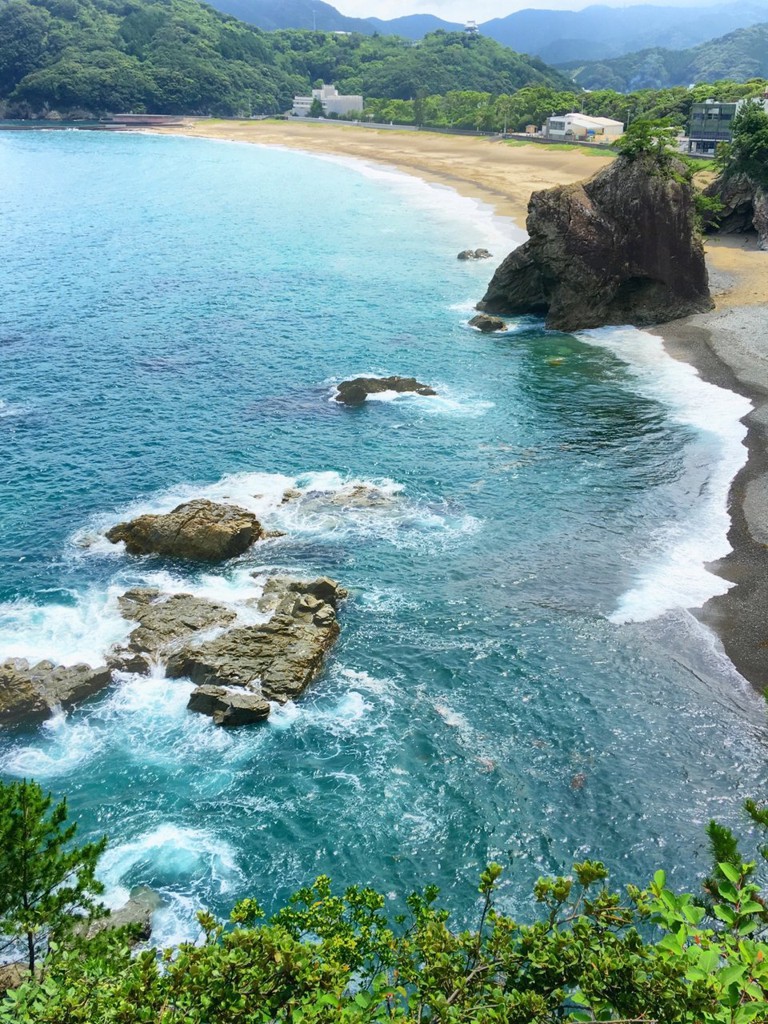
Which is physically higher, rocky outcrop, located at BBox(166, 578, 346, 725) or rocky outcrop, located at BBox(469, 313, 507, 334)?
rocky outcrop, located at BBox(469, 313, 507, 334)

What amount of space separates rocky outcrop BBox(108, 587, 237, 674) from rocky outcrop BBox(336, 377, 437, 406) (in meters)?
21.5

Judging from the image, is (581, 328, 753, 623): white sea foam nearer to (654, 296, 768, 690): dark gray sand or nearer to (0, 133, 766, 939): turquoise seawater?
(0, 133, 766, 939): turquoise seawater

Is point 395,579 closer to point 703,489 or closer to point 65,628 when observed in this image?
point 65,628

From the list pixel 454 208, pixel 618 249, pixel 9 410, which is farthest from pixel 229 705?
pixel 454 208

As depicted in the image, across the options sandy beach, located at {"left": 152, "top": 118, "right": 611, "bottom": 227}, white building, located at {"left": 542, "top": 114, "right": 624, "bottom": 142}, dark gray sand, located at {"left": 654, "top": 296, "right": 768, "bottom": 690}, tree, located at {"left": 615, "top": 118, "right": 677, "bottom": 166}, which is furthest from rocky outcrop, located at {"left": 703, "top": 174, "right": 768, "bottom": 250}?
white building, located at {"left": 542, "top": 114, "right": 624, "bottom": 142}

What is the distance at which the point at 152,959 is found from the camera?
35.7 ft

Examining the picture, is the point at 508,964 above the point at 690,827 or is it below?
above

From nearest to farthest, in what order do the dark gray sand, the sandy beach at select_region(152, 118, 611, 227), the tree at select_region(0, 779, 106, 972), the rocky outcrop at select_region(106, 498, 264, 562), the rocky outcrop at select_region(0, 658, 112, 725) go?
the tree at select_region(0, 779, 106, 972) → the rocky outcrop at select_region(0, 658, 112, 725) → the dark gray sand → the rocky outcrop at select_region(106, 498, 264, 562) → the sandy beach at select_region(152, 118, 611, 227)

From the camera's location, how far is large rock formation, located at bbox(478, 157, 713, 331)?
60.3 m

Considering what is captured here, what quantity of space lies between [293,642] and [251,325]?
135 ft

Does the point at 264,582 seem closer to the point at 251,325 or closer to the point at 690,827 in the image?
the point at 690,827

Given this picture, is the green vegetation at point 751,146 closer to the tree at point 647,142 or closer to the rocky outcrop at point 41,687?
the tree at point 647,142

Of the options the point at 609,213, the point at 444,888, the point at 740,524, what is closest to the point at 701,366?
the point at 609,213

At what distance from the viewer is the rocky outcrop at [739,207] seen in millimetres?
80188
